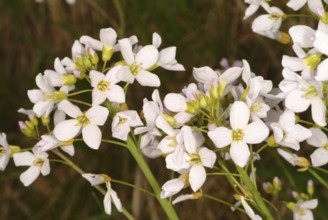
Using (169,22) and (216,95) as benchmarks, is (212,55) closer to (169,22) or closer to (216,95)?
(169,22)

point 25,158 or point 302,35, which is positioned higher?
point 302,35

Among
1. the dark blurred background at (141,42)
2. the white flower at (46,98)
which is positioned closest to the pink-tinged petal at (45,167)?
the white flower at (46,98)

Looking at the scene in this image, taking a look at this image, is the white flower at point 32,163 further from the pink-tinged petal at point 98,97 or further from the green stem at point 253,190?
the green stem at point 253,190

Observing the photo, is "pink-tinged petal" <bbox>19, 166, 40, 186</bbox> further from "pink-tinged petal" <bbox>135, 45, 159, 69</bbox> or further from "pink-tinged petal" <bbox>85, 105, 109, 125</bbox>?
"pink-tinged petal" <bbox>135, 45, 159, 69</bbox>

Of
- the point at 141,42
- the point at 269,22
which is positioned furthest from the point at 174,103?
the point at 141,42

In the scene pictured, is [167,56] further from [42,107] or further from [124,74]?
[42,107]
